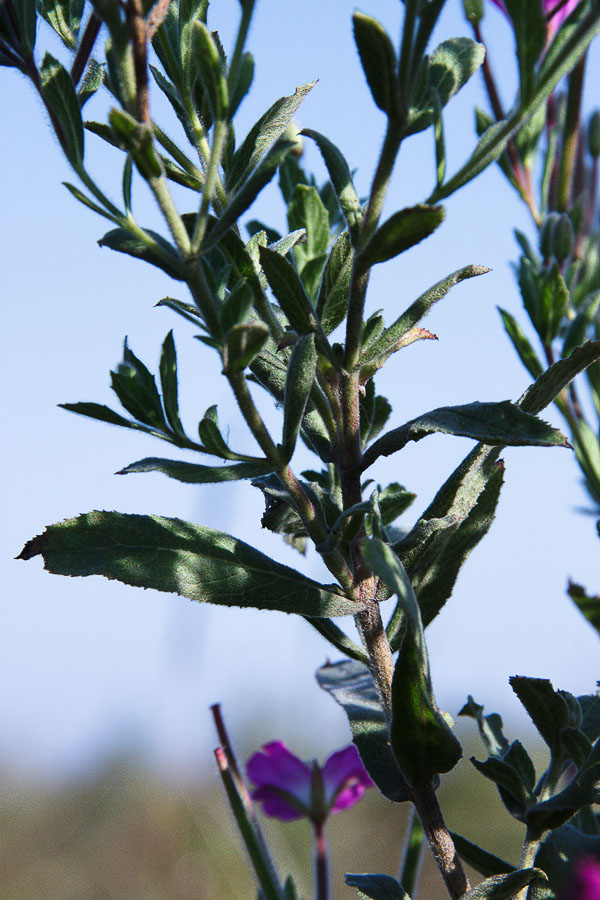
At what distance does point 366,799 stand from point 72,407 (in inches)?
72.4

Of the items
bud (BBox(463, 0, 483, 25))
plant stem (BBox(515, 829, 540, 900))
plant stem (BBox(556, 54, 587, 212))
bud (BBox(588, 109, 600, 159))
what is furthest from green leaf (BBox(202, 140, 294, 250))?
bud (BBox(588, 109, 600, 159))

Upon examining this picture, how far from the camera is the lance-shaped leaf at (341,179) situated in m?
0.73

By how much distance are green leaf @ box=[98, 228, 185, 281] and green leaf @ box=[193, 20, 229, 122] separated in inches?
3.9

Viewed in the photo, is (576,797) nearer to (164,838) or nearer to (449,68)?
(449,68)

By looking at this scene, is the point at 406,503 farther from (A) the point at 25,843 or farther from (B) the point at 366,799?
(A) the point at 25,843

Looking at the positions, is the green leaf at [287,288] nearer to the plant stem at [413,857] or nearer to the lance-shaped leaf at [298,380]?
the lance-shaped leaf at [298,380]

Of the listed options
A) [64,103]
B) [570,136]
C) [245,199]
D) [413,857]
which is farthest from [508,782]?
[570,136]

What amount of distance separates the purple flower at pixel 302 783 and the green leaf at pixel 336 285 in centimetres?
43

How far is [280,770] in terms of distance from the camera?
23.8 inches

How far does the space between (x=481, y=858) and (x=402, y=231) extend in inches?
23.1

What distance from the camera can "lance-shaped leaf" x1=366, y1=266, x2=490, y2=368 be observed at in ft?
2.60

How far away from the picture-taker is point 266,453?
0.71 m

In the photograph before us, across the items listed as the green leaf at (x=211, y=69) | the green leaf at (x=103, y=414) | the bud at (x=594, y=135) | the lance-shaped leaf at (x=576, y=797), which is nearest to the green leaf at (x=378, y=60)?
the green leaf at (x=211, y=69)

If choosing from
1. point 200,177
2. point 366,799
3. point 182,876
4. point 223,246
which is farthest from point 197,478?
point 366,799
